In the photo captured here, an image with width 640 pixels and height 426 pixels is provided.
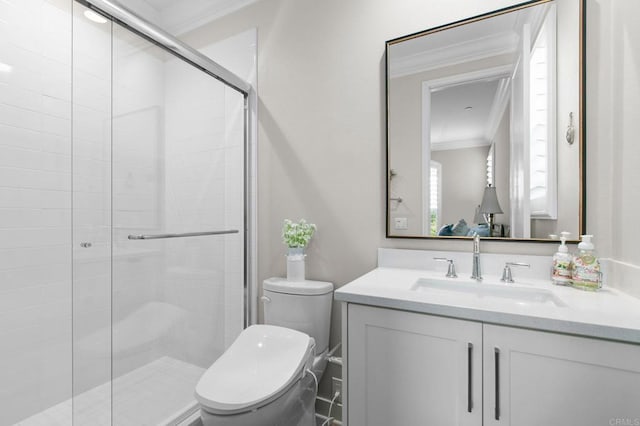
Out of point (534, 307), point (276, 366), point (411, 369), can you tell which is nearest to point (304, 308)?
point (276, 366)

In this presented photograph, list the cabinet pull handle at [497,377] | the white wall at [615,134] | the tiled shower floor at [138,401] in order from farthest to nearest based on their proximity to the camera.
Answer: the tiled shower floor at [138,401], the white wall at [615,134], the cabinet pull handle at [497,377]

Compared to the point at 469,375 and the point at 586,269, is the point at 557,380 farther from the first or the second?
the point at 586,269

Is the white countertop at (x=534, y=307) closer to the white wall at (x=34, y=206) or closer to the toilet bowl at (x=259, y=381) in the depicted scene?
the toilet bowl at (x=259, y=381)

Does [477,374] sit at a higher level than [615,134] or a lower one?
lower

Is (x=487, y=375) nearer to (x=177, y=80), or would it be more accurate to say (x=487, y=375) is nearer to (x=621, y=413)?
(x=621, y=413)

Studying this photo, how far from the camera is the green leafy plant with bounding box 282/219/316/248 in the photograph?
1.62m

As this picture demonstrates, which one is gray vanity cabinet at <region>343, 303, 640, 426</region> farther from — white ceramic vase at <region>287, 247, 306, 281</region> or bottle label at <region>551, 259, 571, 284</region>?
white ceramic vase at <region>287, 247, 306, 281</region>

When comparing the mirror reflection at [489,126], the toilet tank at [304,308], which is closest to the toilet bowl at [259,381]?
the toilet tank at [304,308]

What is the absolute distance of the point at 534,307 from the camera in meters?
0.85

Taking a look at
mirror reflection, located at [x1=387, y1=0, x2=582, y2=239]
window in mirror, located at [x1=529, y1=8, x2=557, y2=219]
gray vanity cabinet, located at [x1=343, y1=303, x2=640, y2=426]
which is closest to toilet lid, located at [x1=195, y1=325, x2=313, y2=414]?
gray vanity cabinet, located at [x1=343, y1=303, x2=640, y2=426]

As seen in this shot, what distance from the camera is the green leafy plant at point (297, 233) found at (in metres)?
1.62

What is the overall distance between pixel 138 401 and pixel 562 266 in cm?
185

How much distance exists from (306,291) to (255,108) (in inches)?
46.0

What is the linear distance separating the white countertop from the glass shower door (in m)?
0.98
